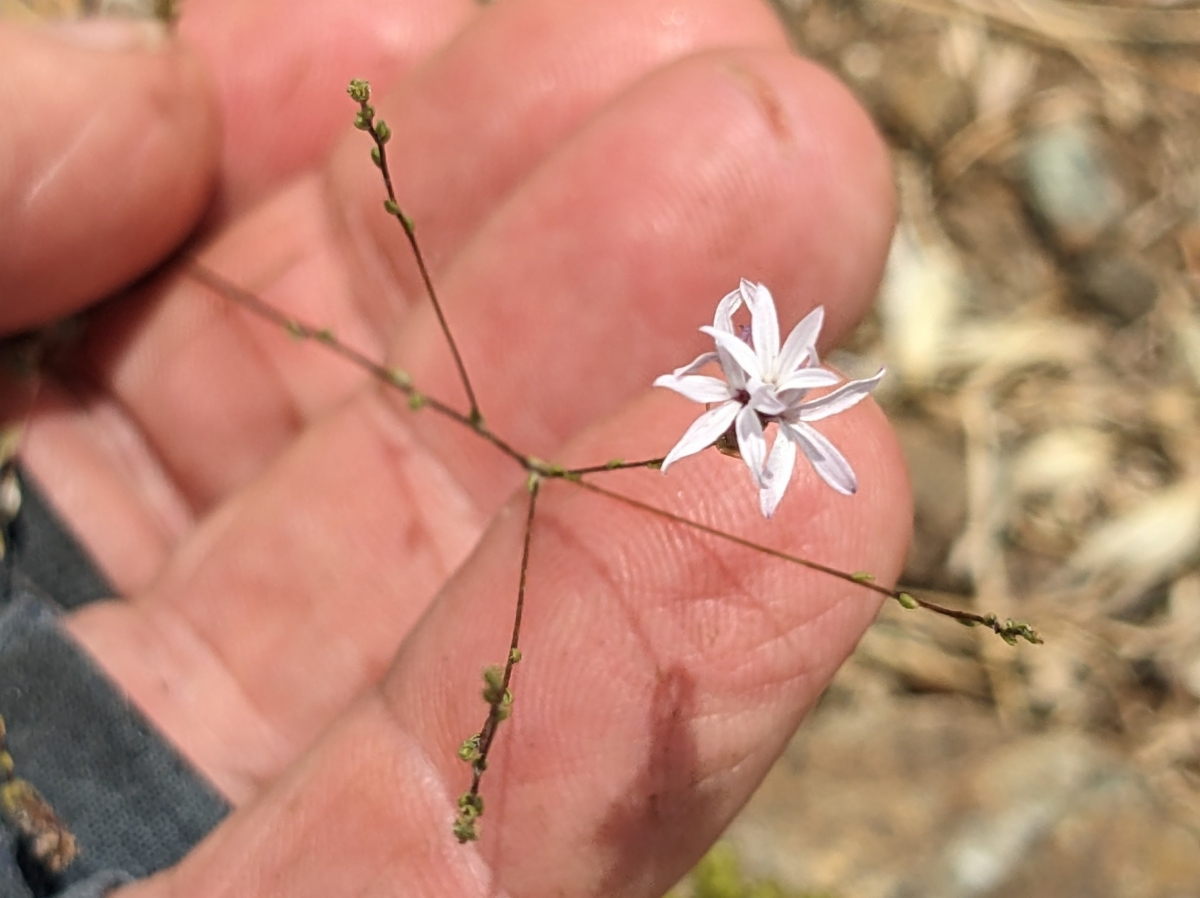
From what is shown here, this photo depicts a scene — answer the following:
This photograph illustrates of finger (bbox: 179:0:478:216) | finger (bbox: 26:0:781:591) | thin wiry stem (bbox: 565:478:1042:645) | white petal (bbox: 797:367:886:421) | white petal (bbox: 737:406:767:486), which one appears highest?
finger (bbox: 179:0:478:216)

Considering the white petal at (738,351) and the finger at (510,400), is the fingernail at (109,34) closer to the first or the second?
the finger at (510,400)

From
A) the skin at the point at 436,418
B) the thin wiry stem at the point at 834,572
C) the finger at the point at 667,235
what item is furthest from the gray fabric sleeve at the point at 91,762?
the thin wiry stem at the point at 834,572

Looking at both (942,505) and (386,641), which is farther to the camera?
(942,505)

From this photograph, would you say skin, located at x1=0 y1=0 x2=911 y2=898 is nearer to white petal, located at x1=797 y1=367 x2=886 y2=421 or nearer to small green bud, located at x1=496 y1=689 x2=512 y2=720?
small green bud, located at x1=496 y1=689 x2=512 y2=720

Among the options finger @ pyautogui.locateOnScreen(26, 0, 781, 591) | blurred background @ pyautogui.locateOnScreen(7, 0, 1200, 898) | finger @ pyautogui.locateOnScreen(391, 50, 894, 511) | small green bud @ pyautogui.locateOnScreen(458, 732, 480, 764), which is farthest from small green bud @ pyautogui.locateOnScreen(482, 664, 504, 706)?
blurred background @ pyautogui.locateOnScreen(7, 0, 1200, 898)

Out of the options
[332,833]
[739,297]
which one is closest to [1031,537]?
[739,297]

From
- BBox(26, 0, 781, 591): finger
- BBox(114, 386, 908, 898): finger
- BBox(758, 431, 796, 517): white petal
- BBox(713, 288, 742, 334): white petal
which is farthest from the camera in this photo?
BBox(26, 0, 781, 591): finger

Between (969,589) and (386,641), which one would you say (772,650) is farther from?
(969,589)
